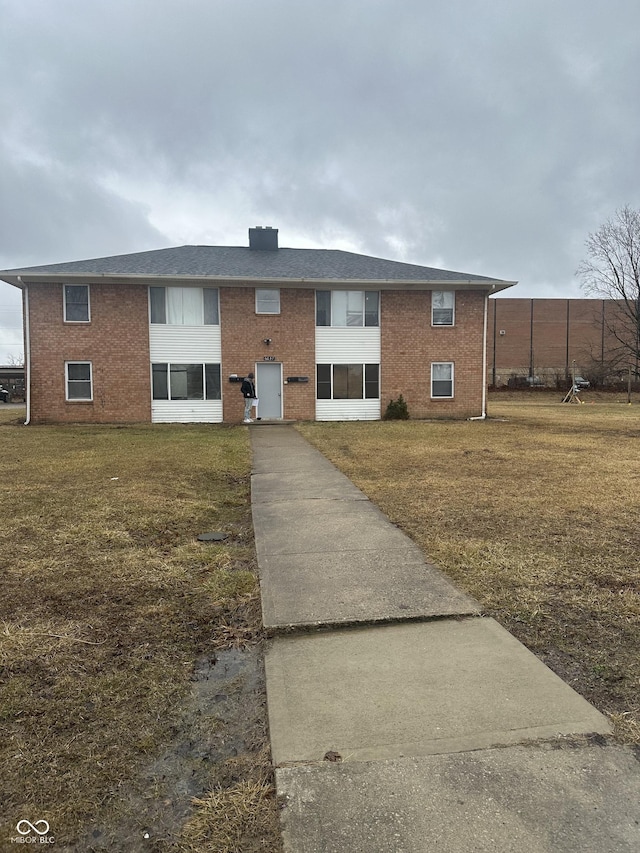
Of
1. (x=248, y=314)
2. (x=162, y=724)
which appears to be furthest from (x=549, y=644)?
(x=248, y=314)

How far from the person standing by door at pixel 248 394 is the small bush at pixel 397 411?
4968 mm

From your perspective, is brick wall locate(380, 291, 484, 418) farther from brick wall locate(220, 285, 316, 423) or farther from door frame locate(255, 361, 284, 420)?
door frame locate(255, 361, 284, 420)

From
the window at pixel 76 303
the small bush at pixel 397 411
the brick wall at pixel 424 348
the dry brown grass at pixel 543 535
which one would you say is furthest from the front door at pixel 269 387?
the dry brown grass at pixel 543 535

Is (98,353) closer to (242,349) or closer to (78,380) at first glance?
(78,380)

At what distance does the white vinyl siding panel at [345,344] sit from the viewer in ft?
67.4

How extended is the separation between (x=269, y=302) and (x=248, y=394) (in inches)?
141

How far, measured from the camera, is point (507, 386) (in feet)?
163

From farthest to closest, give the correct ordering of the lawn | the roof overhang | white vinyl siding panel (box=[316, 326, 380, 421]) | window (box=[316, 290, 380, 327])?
white vinyl siding panel (box=[316, 326, 380, 421]) < window (box=[316, 290, 380, 327]) < the roof overhang < the lawn

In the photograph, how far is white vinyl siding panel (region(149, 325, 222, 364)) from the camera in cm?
1962

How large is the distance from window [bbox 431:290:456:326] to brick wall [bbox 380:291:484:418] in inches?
6.8

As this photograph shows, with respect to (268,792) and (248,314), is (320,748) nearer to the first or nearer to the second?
(268,792)

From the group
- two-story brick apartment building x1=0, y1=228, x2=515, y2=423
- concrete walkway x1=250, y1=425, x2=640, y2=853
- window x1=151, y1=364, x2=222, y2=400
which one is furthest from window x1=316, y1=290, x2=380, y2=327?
concrete walkway x1=250, y1=425, x2=640, y2=853

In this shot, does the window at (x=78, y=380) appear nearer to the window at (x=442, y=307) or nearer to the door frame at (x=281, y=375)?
the door frame at (x=281, y=375)

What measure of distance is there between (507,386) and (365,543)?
47980 mm
